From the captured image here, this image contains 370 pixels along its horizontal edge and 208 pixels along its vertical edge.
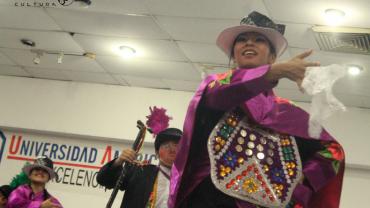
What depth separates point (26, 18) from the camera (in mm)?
5074

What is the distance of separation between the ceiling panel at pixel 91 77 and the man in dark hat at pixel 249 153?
490 cm

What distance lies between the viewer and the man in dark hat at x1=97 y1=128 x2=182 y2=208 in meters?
2.96

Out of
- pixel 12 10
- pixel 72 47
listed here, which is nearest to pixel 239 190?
pixel 12 10

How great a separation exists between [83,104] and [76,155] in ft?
2.00

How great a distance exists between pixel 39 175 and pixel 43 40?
5.34 ft

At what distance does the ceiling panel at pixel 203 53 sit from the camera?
5.03m

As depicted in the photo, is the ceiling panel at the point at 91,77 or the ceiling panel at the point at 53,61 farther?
the ceiling panel at the point at 91,77

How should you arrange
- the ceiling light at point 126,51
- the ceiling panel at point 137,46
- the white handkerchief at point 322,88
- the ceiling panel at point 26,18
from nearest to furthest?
the white handkerchief at point 322,88 < the ceiling panel at point 26,18 < the ceiling panel at point 137,46 < the ceiling light at point 126,51

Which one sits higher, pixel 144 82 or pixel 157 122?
pixel 144 82

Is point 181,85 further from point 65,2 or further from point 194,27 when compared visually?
point 65,2

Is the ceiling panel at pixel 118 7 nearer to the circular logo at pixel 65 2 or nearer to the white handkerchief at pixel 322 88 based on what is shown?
the circular logo at pixel 65 2

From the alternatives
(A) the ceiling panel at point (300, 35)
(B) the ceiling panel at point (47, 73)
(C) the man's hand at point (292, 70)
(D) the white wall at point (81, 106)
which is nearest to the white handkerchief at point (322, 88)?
(C) the man's hand at point (292, 70)

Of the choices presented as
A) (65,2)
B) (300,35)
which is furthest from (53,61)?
(300,35)

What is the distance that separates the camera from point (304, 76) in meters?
1.38
